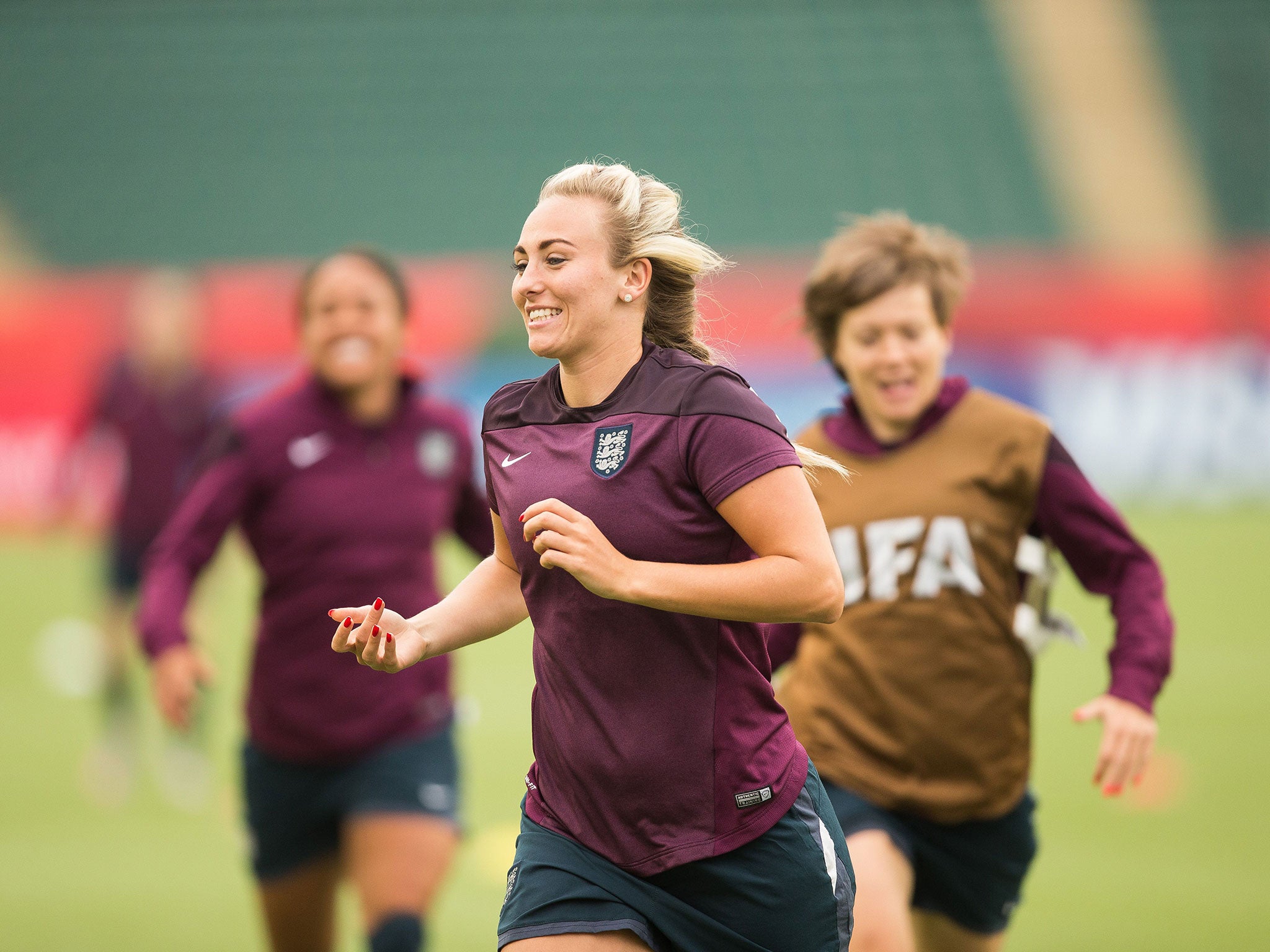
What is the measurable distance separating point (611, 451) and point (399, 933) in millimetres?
1823

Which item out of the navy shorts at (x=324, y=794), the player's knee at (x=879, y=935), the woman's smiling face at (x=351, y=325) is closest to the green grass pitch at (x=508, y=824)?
the navy shorts at (x=324, y=794)

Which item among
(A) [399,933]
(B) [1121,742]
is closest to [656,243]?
(B) [1121,742]

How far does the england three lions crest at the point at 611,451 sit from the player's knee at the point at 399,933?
Answer: 1772 mm

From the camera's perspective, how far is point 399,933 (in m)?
3.89

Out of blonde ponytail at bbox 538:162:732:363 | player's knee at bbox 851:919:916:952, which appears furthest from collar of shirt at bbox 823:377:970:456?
player's knee at bbox 851:919:916:952

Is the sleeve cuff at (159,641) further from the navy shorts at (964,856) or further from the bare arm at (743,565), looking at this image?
the bare arm at (743,565)

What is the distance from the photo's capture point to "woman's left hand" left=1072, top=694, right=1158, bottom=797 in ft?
10.7

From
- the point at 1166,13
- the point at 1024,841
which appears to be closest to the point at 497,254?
the point at 1166,13

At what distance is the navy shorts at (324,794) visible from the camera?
415 centimetres

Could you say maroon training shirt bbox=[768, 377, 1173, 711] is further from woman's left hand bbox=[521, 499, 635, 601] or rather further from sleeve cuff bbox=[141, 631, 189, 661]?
sleeve cuff bbox=[141, 631, 189, 661]

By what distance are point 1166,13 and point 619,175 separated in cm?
2324

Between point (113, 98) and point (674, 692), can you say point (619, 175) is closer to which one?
point (674, 692)

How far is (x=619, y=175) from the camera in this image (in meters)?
2.85

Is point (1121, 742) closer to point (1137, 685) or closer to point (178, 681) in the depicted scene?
point (1137, 685)
